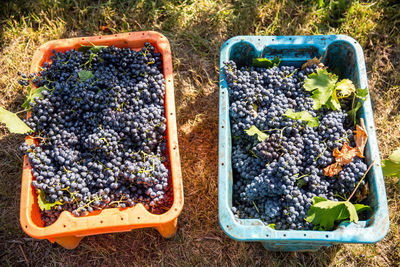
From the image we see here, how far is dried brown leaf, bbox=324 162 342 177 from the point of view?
1.95 meters

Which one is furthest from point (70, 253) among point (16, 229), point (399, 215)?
point (399, 215)

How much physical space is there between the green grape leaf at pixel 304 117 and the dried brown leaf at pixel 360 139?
0.78 feet

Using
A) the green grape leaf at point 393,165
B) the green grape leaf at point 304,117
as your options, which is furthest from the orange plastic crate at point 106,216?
the green grape leaf at point 393,165

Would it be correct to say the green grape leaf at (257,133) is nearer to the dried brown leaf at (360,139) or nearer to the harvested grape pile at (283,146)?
the harvested grape pile at (283,146)

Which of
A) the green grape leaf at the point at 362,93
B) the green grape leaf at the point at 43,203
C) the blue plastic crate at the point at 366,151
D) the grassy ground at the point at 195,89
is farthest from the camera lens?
Result: the grassy ground at the point at 195,89

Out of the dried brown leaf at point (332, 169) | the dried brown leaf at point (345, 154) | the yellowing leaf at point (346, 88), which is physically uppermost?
the yellowing leaf at point (346, 88)

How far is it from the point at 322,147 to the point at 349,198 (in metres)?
0.31

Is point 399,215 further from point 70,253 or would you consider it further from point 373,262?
point 70,253

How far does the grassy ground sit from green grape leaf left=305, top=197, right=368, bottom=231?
624mm

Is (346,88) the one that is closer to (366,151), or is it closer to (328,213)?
(366,151)

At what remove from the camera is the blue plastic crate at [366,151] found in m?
1.77

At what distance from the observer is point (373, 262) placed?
2393 mm

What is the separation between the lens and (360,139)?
2.01 meters

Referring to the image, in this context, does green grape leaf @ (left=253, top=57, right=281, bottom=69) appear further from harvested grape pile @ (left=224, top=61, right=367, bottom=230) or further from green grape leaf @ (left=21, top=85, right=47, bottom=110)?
green grape leaf @ (left=21, top=85, right=47, bottom=110)
